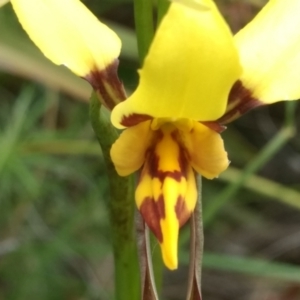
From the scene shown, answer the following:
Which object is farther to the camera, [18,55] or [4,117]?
[4,117]

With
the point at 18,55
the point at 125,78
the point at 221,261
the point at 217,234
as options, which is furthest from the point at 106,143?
the point at 217,234

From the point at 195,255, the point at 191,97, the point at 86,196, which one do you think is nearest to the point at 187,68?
the point at 191,97

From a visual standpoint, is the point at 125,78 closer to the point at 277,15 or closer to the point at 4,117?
the point at 4,117

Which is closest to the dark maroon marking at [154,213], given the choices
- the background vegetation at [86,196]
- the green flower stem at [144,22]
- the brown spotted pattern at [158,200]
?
the brown spotted pattern at [158,200]

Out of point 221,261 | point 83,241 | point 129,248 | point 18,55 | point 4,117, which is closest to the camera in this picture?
point 129,248

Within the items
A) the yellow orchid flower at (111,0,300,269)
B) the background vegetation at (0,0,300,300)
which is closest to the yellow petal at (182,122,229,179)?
the yellow orchid flower at (111,0,300,269)

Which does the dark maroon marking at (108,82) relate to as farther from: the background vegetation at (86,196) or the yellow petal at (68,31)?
the background vegetation at (86,196)

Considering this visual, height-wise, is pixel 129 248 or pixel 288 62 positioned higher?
pixel 288 62
